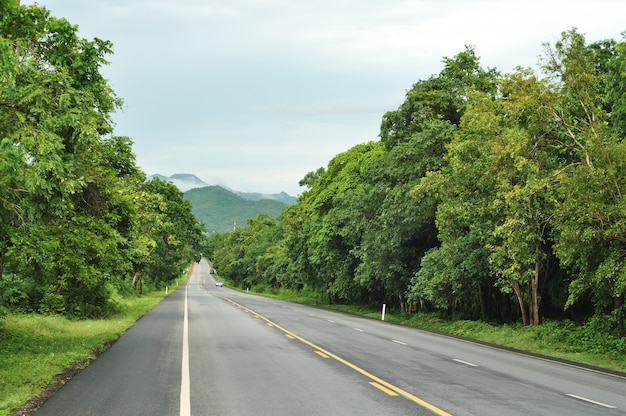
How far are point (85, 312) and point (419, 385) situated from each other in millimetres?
20086

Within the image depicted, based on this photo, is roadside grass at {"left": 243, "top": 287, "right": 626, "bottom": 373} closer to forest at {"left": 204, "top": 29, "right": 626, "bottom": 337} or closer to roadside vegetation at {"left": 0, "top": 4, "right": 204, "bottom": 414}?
forest at {"left": 204, "top": 29, "right": 626, "bottom": 337}

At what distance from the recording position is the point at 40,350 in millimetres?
14109

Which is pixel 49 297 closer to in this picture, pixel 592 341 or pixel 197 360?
pixel 197 360

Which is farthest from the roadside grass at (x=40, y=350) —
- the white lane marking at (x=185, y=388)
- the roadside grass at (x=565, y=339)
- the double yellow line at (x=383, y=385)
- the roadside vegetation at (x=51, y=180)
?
the roadside grass at (x=565, y=339)

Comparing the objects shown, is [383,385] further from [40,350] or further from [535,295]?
[535,295]

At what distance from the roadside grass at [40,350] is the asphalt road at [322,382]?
50 cm

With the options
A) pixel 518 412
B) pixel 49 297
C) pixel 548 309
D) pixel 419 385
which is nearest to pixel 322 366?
pixel 419 385

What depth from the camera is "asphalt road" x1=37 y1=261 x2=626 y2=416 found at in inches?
328

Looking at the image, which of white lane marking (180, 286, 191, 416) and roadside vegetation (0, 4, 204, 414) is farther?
roadside vegetation (0, 4, 204, 414)

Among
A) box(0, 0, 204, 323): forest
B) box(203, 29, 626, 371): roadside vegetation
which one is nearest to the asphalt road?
box(0, 0, 204, 323): forest

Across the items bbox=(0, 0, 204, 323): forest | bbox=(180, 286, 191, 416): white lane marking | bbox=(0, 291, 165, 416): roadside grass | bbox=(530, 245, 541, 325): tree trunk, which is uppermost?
bbox=(0, 0, 204, 323): forest

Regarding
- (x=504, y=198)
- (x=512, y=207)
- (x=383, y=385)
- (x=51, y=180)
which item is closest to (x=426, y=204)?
(x=504, y=198)

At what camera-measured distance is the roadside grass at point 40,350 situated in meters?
9.47

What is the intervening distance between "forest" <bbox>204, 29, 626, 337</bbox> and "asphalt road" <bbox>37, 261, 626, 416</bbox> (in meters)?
4.48
